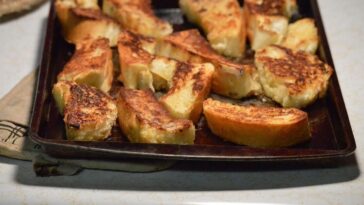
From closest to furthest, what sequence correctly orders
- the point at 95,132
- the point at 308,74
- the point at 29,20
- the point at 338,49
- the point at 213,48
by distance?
the point at 95,132
the point at 308,74
the point at 213,48
the point at 338,49
the point at 29,20

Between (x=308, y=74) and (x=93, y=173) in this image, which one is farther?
(x=308, y=74)

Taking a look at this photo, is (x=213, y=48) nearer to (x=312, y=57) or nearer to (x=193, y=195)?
(x=312, y=57)

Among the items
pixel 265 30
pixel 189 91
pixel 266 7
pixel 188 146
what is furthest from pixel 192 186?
pixel 266 7

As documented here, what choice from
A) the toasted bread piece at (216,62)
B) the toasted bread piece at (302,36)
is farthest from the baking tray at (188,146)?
the toasted bread piece at (216,62)

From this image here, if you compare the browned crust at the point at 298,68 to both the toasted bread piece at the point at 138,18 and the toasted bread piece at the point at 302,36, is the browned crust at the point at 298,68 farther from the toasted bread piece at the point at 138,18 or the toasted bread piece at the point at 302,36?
the toasted bread piece at the point at 138,18

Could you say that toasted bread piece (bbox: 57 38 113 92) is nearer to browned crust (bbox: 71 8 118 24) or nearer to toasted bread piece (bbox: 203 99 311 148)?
browned crust (bbox: 71 8 118 24)

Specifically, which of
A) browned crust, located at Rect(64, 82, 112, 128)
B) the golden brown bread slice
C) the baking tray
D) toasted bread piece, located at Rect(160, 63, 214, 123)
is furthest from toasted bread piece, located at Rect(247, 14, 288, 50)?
browned crust, located at Rect(64, 82, 112, 128)

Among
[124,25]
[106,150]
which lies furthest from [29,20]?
[106,150]
